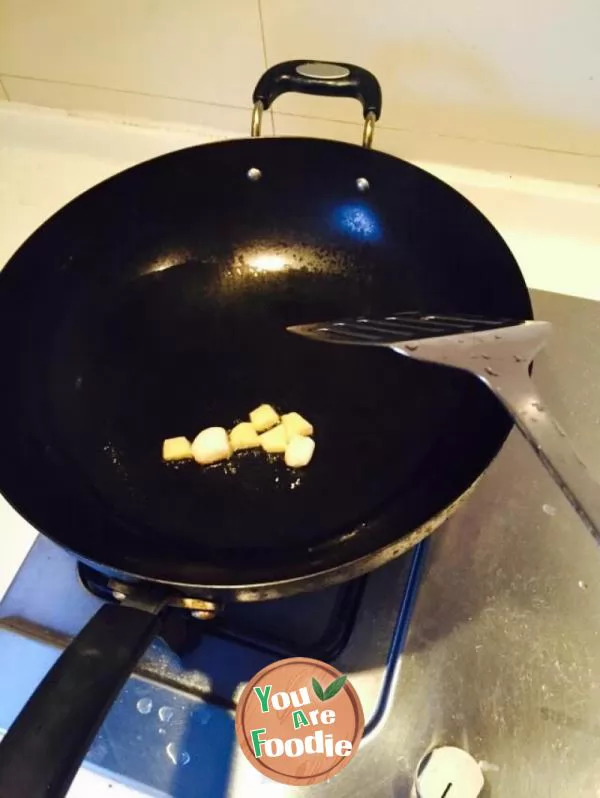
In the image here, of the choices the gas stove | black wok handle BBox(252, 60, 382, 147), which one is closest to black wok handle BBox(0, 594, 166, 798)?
the gas stove

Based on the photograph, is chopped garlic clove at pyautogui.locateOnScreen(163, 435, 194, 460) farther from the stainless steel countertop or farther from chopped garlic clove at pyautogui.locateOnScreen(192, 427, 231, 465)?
the stainless steel countertop

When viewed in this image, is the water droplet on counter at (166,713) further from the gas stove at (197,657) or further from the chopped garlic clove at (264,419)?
the chopped garlic clove at (264,419)

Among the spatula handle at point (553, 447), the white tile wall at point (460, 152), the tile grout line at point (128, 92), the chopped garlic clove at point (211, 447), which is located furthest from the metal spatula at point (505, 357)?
the tile grout line at point (128, 92)

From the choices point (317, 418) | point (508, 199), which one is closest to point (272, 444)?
point (317, 418)

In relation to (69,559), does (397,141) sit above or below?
above

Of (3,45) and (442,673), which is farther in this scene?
(3,45)

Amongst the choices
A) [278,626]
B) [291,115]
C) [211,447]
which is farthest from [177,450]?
[291,115]

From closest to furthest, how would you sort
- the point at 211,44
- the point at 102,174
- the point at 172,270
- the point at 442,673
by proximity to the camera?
1. the point at 442,673
2. the point at 172,270
3. the point at 211,44
4. the point at 102,174

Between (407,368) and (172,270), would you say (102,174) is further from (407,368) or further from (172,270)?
(407,368)
